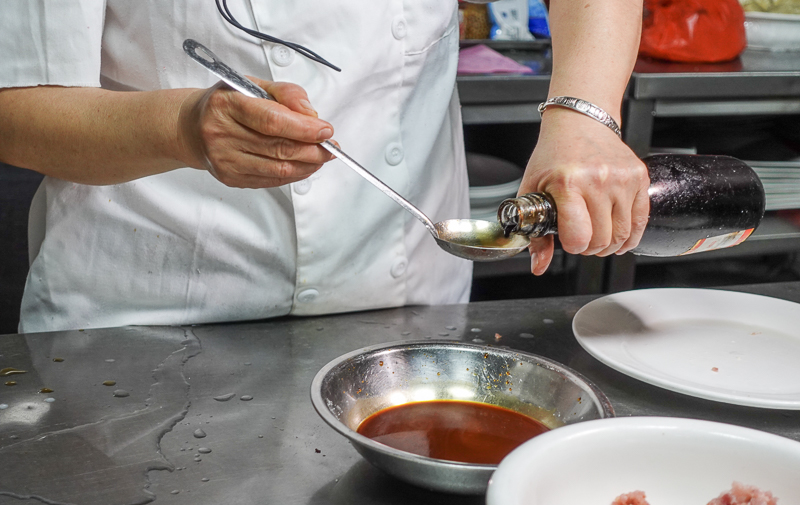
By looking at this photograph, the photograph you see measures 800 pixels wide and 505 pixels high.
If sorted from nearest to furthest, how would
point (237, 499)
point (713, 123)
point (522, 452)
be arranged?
point (522, 452), point (237, 499), point (713, 123)

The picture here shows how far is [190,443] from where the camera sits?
2.27 feet

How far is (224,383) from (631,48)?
27.7 inches

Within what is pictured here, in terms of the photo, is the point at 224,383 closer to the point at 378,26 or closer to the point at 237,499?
the point at 237,499

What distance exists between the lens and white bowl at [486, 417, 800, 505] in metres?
0.49

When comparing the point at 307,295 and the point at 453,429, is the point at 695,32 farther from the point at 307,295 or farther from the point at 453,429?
the point at 453,429

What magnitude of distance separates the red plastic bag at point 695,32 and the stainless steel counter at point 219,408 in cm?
116

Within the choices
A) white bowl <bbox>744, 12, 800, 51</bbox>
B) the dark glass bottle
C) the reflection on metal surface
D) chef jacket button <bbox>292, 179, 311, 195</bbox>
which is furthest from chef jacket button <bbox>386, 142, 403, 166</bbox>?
white bowl <bbox>744, 12, 800, 51</bbox>

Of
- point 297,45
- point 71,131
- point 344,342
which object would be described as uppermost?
point 297,45

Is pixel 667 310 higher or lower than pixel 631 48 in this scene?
lower

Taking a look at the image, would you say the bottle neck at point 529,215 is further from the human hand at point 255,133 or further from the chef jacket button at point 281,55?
the chef jacket button at point 281,55

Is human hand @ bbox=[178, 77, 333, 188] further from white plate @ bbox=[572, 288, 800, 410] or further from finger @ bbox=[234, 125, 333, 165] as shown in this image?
white plate @ bbox=[572, 288, 800, 410]

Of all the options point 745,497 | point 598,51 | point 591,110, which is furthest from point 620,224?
point 745,497

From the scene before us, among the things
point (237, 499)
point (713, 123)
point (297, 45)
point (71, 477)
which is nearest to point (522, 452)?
point (237, 499)

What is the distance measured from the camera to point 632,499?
51cm
